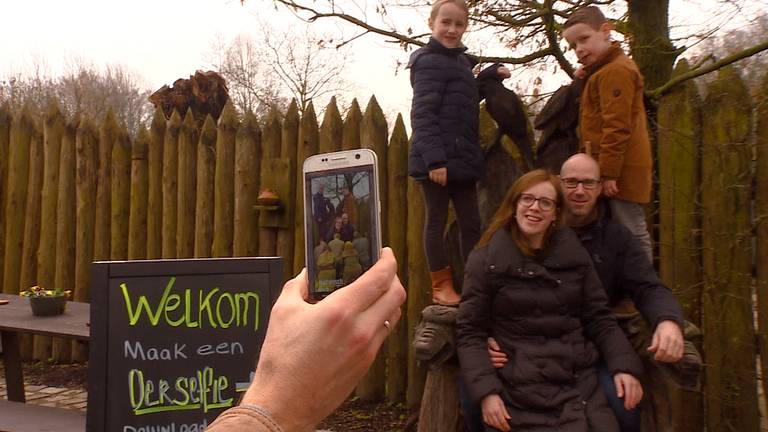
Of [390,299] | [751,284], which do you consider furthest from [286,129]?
[390,299]

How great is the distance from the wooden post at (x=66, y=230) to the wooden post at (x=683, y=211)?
4.93 m

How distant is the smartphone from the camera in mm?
1316

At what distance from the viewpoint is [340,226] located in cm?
139

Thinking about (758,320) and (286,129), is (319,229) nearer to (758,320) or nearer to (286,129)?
(758,320)

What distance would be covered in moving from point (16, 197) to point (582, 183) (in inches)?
216

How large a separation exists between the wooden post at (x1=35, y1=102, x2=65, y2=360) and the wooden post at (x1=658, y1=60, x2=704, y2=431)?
5183 mm

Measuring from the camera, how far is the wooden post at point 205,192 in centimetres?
528

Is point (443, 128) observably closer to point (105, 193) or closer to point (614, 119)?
point (614, 119)

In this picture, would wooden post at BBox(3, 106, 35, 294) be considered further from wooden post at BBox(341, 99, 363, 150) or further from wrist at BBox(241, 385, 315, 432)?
wrist at BBox(241, 385, 315, 432)

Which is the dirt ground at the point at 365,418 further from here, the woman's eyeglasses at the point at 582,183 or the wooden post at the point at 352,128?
the woman's eyeglasses at the point at 582,183

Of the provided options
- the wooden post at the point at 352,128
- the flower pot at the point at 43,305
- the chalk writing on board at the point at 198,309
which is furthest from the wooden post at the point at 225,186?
the chalk writing on board at the point at 198,309

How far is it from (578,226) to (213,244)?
3.20 meters

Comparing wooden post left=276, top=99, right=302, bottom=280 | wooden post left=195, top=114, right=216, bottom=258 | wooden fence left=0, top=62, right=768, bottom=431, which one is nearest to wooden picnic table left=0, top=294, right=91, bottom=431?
wooden post left=195, top=114, right=216, bottom=258

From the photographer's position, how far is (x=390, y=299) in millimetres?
1077
